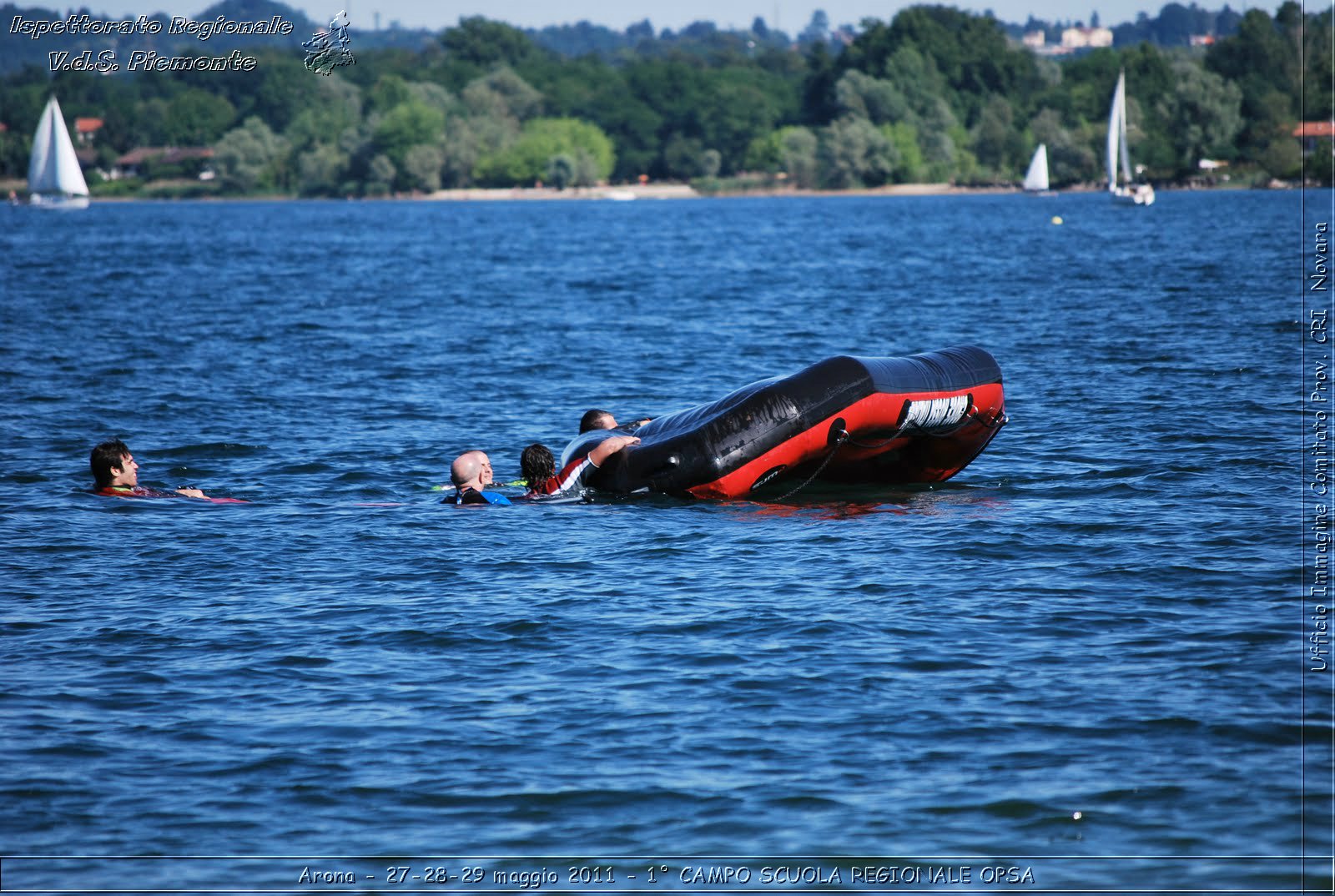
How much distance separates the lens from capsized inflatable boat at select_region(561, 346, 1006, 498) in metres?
11.6

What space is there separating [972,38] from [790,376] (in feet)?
536

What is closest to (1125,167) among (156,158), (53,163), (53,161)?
(53,161)

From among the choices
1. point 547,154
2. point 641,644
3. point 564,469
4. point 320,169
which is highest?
point 547,154

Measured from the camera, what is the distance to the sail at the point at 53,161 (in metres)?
88.8

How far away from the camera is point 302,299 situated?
36906 mm

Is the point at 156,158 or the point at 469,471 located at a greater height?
the point at 156,158

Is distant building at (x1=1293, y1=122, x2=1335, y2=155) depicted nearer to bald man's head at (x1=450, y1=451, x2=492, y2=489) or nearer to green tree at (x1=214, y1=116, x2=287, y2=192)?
green tree at (x1=214, y1=116, x2=287, y2=192)

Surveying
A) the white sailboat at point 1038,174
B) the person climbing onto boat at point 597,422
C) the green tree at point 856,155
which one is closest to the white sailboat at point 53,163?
the green tree at point 856,155

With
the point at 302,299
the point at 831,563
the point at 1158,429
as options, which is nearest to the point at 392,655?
the point at 831,563

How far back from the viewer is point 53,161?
94375 mm

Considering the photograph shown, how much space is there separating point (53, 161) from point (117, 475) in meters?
90.8

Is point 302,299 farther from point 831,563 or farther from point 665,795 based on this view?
point 665,795

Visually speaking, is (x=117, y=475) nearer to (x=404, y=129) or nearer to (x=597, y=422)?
(x=597, y=422)

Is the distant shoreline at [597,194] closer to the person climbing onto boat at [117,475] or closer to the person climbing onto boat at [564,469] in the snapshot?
the person climbing onto boat at [564,469]
